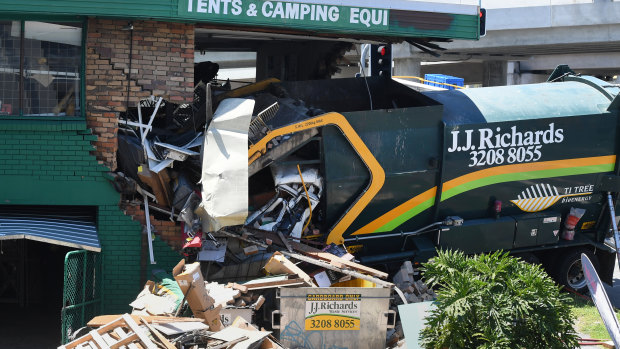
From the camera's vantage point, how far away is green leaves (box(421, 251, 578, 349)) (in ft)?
28.0

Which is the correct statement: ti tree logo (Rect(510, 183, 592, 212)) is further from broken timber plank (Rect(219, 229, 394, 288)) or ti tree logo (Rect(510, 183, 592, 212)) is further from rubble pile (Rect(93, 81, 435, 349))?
broken timber plank (Rect(219, 229, 394, 288))

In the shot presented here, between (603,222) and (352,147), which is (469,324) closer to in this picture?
(352,147)

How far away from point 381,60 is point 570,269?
15.2ft

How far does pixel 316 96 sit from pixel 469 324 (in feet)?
18.5

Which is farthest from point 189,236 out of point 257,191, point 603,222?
point 603,222

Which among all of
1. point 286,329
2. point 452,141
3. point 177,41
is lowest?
point 286,329

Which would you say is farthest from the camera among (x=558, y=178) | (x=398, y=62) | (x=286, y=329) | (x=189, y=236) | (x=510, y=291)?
(x=398, y=62)

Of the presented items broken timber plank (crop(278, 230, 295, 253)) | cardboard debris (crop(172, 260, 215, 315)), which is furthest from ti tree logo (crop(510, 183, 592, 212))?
cardboard debris (crop(172, 260, 215, 315))

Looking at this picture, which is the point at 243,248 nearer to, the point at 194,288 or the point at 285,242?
the point at 285,242

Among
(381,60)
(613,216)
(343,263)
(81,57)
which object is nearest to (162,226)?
(81,57)

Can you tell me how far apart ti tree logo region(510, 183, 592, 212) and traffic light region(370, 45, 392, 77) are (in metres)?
3.03

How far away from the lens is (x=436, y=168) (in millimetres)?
12031

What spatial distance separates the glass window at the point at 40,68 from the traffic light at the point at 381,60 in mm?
5282

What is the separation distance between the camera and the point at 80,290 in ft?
35.0
